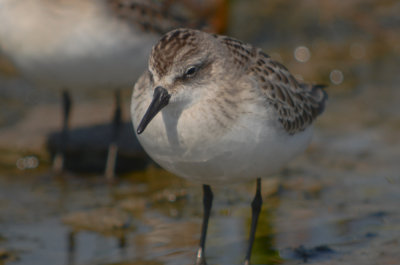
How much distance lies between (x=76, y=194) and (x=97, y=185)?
374 millimetres

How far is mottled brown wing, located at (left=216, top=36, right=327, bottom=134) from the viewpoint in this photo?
18.7 feet

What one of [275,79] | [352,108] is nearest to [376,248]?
[275,79]

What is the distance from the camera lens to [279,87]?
5930 millimetres

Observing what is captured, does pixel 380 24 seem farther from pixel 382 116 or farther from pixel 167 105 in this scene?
pixel 167 105

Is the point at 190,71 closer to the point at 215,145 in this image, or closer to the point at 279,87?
the point at 215,145

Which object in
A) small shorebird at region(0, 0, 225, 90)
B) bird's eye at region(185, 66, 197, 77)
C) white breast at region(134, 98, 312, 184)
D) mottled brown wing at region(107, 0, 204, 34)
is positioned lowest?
white breast at region(134, 98, 312, 184)

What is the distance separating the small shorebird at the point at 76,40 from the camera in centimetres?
834

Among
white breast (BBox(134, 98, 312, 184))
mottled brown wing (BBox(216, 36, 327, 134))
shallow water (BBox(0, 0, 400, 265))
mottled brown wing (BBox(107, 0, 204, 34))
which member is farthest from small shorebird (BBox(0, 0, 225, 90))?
white breast (BBox(134, 98, 312, 184))

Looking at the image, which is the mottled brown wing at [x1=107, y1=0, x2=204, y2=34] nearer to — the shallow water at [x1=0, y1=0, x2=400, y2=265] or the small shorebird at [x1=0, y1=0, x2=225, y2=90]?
the small shorebird at [x1=0, y1=0, x2=225, y2=90]

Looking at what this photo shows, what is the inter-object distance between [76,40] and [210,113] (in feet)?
11.9

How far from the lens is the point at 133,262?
632 centimetres

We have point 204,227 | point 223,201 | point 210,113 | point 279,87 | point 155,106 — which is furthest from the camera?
point 223,201

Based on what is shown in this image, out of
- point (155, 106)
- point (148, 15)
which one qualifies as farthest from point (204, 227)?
point (148, 15)

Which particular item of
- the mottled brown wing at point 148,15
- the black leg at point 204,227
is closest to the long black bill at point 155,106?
the black leg at point 204,227
